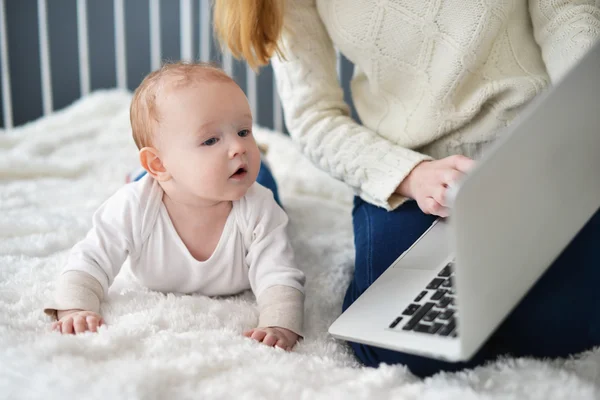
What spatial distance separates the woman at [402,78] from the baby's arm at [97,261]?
1.07 ft

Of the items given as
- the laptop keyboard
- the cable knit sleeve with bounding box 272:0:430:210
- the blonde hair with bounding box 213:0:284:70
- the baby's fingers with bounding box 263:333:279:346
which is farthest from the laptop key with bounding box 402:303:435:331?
the blonde hair with bounding box 213:0:284:70

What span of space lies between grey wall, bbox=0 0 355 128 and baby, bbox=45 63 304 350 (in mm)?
1190

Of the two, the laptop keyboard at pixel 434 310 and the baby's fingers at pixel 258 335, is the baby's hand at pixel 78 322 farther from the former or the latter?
the laptop keyboard at pixel 434 310

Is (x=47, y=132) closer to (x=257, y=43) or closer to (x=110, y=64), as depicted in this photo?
(x=110, y=64)

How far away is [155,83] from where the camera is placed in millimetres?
919

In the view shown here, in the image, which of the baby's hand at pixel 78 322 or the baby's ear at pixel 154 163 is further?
the baby's ear at pixel 154 163

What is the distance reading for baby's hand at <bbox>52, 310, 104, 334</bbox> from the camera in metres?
0.80

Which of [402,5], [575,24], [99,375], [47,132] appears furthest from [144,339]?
[47,132]

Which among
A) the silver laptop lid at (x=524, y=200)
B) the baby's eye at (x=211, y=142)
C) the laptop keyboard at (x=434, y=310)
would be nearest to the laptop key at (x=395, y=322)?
the laptop keyboard at (x=434, y=310)

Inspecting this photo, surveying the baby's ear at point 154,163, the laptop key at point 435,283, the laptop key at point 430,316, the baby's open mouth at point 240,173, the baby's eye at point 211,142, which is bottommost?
the baby's ear at point 154,163

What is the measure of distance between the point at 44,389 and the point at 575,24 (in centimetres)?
85

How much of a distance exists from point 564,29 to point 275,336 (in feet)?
2.02

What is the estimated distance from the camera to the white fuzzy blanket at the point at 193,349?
0.65 meters

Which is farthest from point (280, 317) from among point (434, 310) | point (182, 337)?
point (434, 310)
